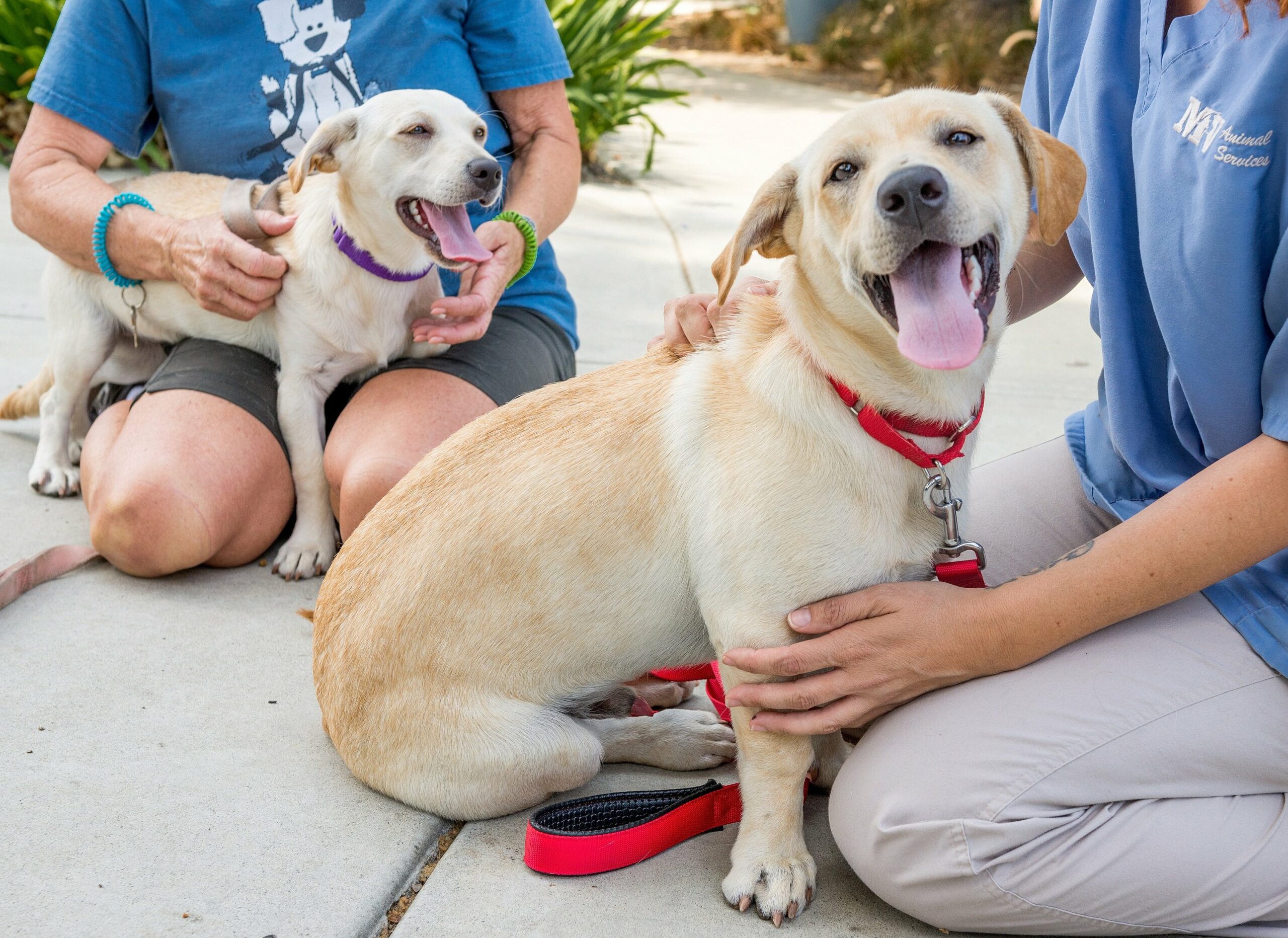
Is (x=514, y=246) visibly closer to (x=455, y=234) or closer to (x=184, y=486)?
(x=455, y=234)

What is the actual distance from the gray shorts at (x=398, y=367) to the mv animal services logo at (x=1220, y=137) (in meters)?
1.66

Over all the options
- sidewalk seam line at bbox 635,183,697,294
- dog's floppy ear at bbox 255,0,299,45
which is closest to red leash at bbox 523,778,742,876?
dog's floppy ear at bbox 255,0,299,45

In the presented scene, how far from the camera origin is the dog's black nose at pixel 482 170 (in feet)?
Result: 8.71

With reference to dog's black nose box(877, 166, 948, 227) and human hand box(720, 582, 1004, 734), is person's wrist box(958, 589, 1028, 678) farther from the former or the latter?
dog's black nose box(877, 166, 948, 227)

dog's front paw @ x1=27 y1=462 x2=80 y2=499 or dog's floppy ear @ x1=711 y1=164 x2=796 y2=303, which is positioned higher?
dog's floppy ear @ x1=711 y1=164 x2=796 y2=303

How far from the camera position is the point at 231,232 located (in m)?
2.81

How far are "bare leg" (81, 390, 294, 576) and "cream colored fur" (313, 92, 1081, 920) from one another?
30.4 inches

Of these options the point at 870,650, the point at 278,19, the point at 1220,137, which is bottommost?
the point at 870,650

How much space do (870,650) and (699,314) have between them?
71 cm

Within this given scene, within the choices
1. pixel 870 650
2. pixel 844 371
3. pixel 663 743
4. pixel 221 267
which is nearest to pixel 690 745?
pixel 663 743

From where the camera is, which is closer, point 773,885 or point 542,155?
point 773,885

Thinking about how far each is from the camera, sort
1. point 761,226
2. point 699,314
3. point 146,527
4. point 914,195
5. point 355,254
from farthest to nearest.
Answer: point 355,254 → point 146,527 → point 699,314 → point 761,226 → point 914,195

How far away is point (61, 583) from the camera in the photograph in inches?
104

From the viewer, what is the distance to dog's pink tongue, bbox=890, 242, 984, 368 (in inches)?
63.7
